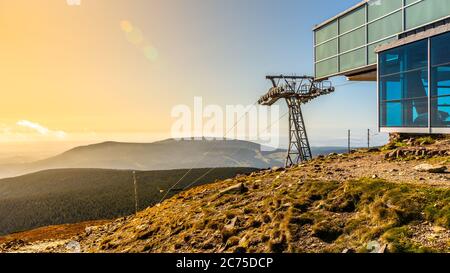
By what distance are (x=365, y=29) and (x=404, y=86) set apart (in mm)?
6334

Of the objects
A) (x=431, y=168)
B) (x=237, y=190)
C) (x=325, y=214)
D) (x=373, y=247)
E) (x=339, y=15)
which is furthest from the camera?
(x=339, y=15)

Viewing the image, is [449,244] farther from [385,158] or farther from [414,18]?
[414,18]

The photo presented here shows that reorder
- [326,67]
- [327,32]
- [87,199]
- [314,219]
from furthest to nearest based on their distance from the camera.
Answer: [87,199], [326,67], [327,32], [314,219]

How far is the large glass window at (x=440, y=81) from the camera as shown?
15.8 meters

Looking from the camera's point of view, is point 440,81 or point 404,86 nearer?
point 440,81

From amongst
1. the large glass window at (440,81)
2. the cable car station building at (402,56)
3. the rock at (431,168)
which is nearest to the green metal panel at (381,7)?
the cable car station building at (402,56)

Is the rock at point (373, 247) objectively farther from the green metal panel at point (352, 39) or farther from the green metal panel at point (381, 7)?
the green metal panel at point (352, 39)

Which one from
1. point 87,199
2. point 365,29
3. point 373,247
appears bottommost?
point 87,199

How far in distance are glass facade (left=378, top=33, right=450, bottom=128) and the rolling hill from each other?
43832 millimetres

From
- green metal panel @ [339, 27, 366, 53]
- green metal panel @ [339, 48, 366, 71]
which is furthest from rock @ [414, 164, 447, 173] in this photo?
green metal panel @ [339, 27, 366, 53]

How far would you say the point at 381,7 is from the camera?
20719mm

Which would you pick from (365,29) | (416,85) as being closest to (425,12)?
(416,85)

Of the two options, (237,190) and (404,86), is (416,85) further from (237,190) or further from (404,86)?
(237,190)
